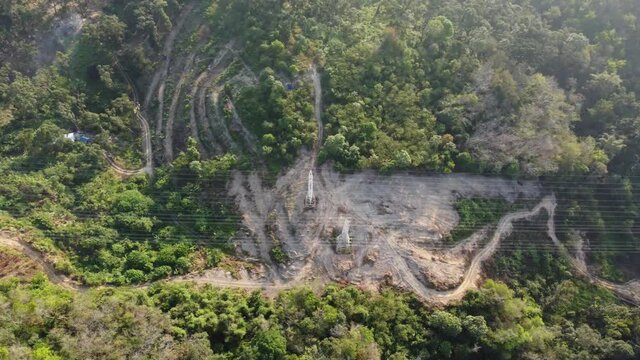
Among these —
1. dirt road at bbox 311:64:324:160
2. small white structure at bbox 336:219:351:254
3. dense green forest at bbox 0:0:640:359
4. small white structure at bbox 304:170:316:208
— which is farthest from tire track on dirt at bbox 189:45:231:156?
small white structure at bbox 336:219:351:254

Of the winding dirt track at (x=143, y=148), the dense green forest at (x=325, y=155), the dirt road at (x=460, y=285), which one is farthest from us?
the winding dirt track at (x=143, y=148)

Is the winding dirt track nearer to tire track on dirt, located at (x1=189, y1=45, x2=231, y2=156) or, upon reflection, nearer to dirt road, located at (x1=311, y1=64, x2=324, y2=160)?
tire track on dirt, located at (x1=189, y1=45, x2=231, y2=156)

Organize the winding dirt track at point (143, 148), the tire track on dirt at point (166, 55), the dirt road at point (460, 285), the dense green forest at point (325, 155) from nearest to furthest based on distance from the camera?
1. the dense green forest at point (325, 155)
2. the dirt road at point (460, 285)
3. the winding dirt track at point (143, 148)
4. the tire track on dirt at point (166, 55)

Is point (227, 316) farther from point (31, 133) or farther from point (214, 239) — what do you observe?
point (31, 133)

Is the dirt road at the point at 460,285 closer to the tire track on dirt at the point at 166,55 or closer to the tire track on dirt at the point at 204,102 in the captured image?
the tire track on dirt at the point at 204,102

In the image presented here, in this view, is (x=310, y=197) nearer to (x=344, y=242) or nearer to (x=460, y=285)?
(x=344, y=242)

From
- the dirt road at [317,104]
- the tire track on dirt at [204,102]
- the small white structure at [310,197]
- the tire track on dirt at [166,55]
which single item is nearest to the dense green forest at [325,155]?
the dirt road at [317,104]
